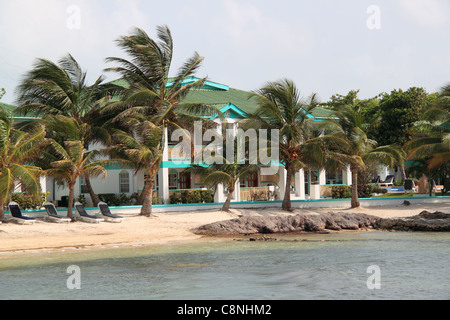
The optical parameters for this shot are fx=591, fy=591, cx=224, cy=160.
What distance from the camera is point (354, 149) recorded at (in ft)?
107

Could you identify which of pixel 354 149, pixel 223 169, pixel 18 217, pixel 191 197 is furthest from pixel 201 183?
pixel 18 217

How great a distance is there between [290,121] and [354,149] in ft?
13.9

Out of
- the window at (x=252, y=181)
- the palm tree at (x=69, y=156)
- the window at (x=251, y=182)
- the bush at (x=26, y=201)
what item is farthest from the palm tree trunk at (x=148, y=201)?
the window at (x=252, y=181)

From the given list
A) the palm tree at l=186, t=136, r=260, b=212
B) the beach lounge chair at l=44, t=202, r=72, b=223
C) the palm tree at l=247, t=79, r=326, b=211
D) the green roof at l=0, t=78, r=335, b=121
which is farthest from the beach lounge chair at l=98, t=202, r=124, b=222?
the green roof at l=0, t=78, r=335, b=121

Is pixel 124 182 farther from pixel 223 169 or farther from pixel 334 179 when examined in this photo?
pixel 334 179

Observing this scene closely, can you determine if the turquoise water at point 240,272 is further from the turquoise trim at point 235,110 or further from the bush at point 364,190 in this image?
the bush at point 364,190

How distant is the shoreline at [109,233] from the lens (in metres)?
22.7

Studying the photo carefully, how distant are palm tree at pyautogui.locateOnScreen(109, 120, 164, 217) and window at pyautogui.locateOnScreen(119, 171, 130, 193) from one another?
543 cm

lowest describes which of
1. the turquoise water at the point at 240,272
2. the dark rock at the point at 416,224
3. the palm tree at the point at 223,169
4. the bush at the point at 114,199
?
the turquoise water at the point at 240,272

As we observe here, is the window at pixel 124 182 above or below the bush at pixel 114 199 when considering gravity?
above

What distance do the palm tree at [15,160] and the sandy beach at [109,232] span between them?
5.31ft

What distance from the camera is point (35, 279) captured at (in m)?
17.1

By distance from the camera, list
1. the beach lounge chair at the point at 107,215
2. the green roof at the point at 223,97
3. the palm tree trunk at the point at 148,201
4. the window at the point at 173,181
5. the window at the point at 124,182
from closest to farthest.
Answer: the beach lounge chair at the point at 107,215 < the palm tree trunk at the point at 148,201 < the window at the point at 124,182 < the window at the point at 173,181 < the green roof at the point at 223,97

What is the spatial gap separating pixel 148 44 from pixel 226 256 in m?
12.4
